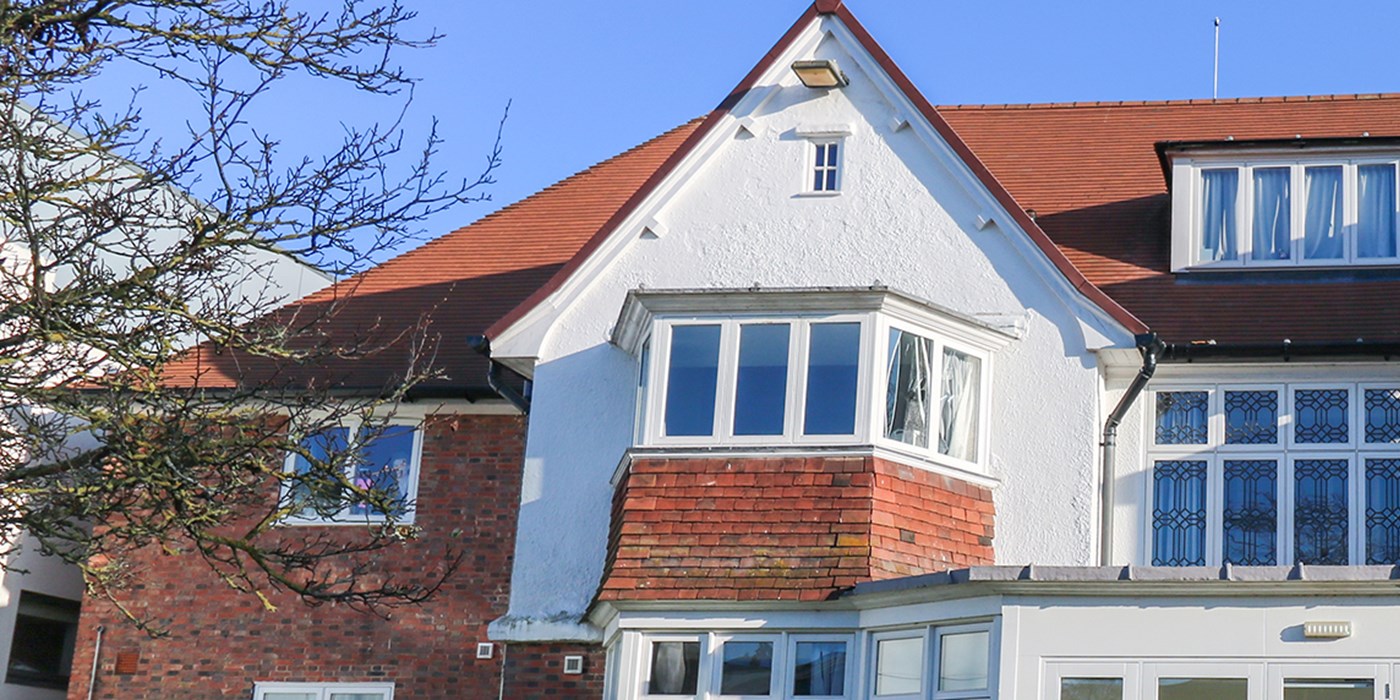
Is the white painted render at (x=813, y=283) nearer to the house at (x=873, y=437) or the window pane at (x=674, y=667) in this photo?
the house at (x=873, y=437)

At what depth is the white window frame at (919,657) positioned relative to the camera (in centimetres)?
1598

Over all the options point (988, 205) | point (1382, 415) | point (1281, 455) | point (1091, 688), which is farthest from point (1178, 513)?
point (1091, 688)

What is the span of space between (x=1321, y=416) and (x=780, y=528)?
17.2 ft

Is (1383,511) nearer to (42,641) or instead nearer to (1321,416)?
(1321,416)

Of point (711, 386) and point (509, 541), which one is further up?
point (711, 386)

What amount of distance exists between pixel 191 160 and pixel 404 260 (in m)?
9.92

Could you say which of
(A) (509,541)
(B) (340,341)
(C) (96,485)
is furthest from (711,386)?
(C) (96,485)

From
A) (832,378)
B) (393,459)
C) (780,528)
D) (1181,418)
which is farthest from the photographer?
(393,459)

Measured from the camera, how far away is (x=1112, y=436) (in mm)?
18453

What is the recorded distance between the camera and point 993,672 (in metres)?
15.4

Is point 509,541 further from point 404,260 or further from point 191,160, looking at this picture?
point 191,160

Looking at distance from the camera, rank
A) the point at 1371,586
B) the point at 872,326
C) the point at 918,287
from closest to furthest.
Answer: the point at 1371,586 → the point at 872,326 → the point at 918,287

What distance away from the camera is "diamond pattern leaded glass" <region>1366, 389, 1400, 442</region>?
18062 mm

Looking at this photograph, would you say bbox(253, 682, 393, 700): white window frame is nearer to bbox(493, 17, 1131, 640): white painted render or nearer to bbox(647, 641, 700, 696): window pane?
bbox(493, 17, 1131, 640): white painted render
